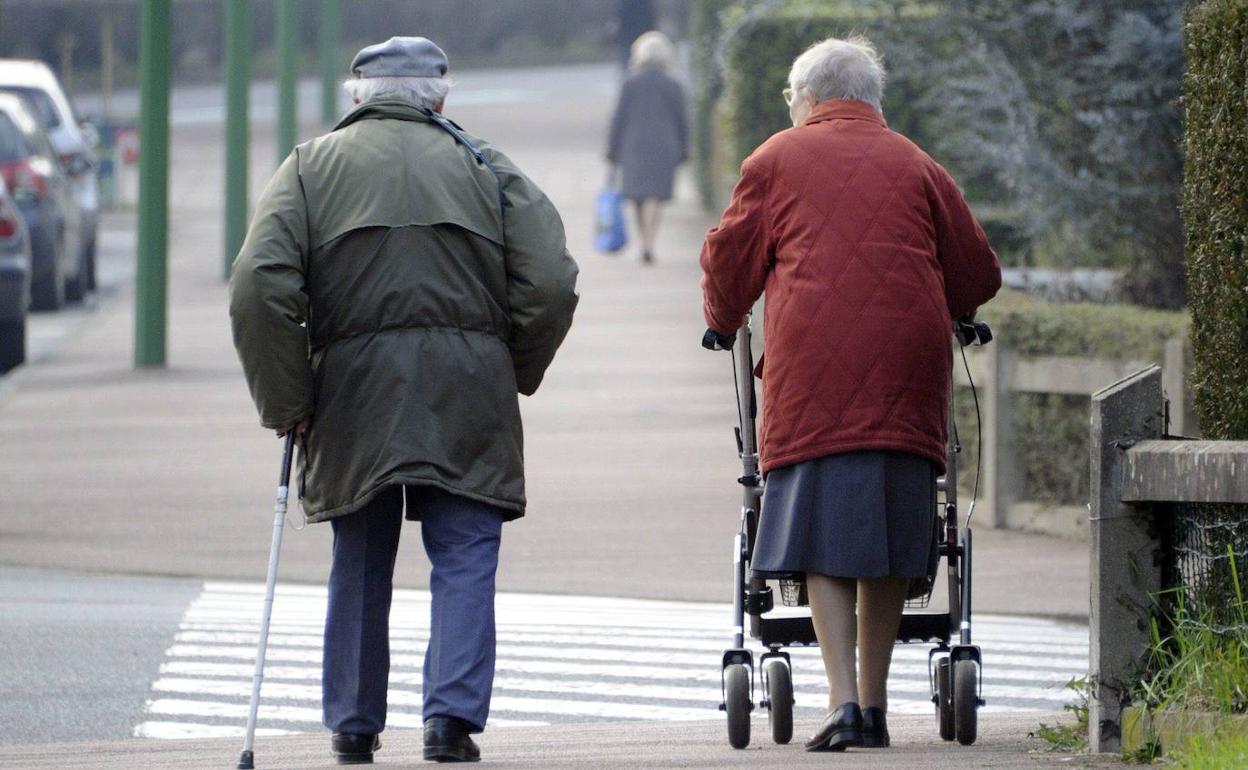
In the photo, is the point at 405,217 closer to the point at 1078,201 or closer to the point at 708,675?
the point at 708,675

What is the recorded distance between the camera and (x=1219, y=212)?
565 centimetres

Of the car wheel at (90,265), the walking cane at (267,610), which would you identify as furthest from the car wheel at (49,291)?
the walking cane at (267,610)

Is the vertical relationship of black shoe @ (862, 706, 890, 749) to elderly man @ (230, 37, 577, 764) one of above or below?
below

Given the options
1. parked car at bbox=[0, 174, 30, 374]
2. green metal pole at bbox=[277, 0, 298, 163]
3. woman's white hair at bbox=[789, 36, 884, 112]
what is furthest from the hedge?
woman's white hair at bbox=[789, 36, 884, 112]

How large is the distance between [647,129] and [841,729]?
15496 mm

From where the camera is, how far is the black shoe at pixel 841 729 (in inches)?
218

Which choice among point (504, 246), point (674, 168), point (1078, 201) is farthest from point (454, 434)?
point (674, 168)

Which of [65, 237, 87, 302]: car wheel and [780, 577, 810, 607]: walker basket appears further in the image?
[65, 237, 87, 302]: car wheel

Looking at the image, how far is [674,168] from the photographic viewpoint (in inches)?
834

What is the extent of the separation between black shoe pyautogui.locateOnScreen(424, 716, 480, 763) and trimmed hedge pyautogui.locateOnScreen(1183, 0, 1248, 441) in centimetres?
190

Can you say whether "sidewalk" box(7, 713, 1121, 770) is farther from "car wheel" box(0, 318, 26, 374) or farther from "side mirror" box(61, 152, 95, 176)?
"side mirror" box(61, 152, 95, 176)

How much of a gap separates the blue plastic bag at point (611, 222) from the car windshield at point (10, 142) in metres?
4.88

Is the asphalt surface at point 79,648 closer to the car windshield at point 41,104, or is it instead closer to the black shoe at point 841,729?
the black shoe at point 841,729

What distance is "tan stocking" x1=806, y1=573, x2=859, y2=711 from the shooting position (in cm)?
566
